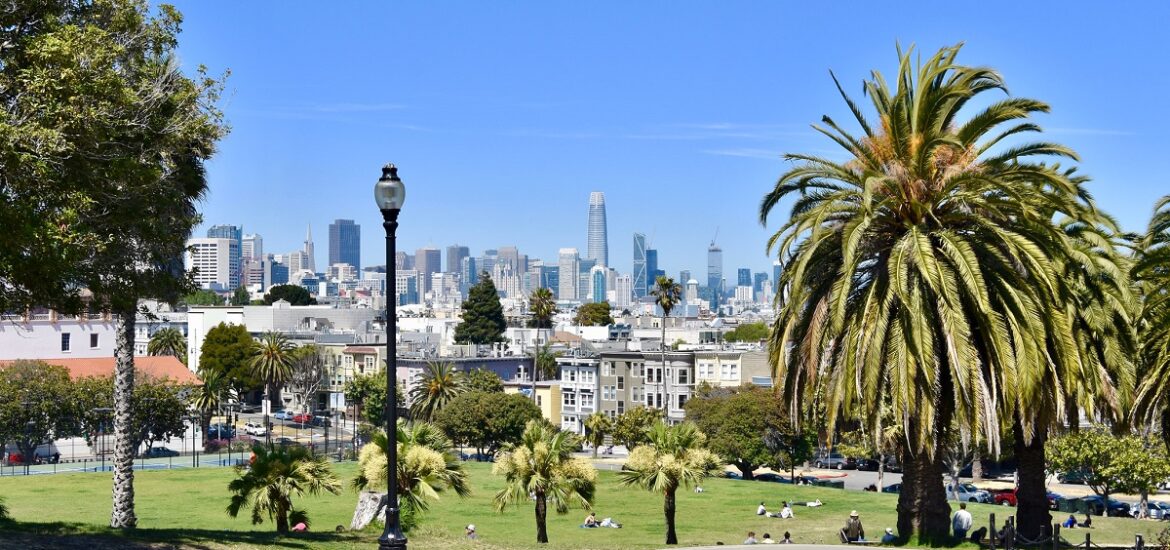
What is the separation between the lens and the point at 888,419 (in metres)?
27.2

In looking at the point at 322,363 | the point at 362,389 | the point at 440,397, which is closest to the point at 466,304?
the point at 322,363

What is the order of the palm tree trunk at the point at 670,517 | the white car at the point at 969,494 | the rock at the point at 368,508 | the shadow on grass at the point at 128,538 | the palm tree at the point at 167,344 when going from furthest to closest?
the palm tree at the point at 167,344 < the white car at the point at 969,494 < the palm tree trunk at the point at 670,517 < the rock at the point at 368,508 < the shadow on grass at the point at 128,538

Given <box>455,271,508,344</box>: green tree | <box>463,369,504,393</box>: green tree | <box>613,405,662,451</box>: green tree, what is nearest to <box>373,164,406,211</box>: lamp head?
<box>613,405,662,451</box>: green tree

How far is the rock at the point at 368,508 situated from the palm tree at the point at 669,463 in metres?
9.78

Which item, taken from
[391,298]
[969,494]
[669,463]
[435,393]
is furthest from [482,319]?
[391,298]

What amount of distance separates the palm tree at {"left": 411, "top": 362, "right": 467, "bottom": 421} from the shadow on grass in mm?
77149

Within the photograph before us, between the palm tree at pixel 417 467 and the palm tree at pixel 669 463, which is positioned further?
the palm tree at pixel 669 463

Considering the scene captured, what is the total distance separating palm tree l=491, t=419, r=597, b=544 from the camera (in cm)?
3750

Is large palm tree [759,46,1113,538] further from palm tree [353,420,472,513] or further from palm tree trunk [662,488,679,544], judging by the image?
palm tree trunk [662,488,679,544]

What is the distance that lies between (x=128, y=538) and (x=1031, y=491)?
1784 centimetres

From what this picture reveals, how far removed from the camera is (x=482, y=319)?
556 ft

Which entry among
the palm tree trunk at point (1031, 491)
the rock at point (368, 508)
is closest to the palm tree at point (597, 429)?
the rock at point (368, 508)

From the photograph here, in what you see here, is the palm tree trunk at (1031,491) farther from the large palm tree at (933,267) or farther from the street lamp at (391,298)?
the street lamp at (391,298)

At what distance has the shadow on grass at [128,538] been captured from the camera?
20.0 meters
